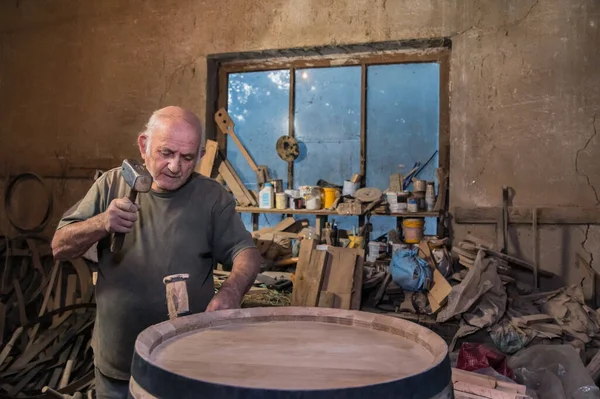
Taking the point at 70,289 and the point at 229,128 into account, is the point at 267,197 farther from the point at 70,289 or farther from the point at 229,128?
the point at 70,289

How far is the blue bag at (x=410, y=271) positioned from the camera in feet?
12.2

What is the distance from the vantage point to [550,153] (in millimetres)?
3893

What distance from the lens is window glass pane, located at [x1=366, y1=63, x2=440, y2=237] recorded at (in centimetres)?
434

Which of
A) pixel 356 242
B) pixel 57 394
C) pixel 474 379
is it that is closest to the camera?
pixel 474 379

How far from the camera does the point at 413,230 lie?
4.16 metres

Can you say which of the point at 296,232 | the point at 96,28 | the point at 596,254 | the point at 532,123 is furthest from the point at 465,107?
the point at 96,28

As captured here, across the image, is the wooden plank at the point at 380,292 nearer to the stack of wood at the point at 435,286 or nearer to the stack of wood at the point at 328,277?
the stack of wood at the point at 328,277

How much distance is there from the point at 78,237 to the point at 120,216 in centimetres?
27

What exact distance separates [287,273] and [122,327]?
2234 millimetres

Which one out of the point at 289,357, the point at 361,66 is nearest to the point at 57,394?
the point at 289,357

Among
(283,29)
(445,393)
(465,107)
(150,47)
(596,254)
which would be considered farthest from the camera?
(150,47)

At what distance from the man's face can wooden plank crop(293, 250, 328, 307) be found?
1883mm

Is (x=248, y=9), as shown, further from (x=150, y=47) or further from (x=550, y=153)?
(x=550, y=153)

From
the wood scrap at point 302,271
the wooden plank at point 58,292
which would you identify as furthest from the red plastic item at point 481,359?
the wooden plank at point 58,292
